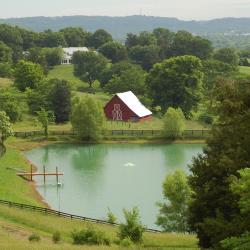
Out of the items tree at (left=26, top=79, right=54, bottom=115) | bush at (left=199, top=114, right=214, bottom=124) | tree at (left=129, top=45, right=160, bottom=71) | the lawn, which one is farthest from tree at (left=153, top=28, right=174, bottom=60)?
tree at (left=26, top=79, right=54, bottom=115)

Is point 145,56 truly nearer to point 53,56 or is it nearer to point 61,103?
point 53,56

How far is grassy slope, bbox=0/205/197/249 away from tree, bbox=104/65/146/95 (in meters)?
52.2

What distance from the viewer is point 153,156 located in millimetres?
56594

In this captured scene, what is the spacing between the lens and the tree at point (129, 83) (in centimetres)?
8400

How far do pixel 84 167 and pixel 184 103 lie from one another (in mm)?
27391

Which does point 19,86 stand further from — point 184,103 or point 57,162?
point 57,162

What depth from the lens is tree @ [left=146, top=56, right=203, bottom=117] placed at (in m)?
75.4

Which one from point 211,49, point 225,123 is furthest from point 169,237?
point 211,49

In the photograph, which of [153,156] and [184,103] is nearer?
[153,156]

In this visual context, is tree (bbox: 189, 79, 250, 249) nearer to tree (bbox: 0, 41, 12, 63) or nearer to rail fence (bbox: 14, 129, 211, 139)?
rail fence (bbox: 14, 129, 211, 139)

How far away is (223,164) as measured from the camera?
20.5 metres

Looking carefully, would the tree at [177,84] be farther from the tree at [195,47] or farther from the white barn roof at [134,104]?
the tree at [195,47]

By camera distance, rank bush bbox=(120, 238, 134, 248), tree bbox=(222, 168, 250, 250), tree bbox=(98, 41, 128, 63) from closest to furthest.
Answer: tree bbox=(222, 168, 250, 250), bush bbox=(120, 238, 134, 248), tree bbox=(98, 41, 128, 63)

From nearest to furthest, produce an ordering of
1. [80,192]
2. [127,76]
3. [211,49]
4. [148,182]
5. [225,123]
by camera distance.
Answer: [225,123] < [80,192] < [148,182] < [127,76] < [211,49]
